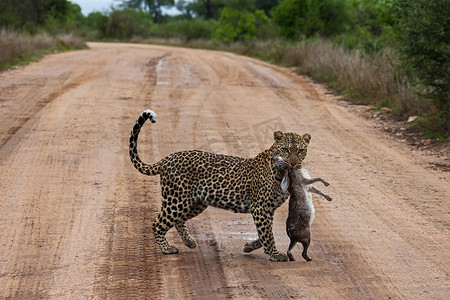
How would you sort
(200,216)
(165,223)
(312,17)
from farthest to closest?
1. (312,17)
2. (200,216)
3. (165,223)

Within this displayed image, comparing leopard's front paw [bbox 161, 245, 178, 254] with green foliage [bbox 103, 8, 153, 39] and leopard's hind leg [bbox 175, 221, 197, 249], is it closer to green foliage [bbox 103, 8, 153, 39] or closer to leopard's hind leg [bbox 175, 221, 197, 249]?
leopard's hind leg [bbox 175, 221, 197, 249]

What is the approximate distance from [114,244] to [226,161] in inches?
55.8

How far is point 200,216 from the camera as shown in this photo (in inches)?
308

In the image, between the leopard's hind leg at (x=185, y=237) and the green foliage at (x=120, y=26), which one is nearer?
the leopard's hind leg at (x=185, y=237)

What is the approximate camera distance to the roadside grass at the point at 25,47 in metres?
21.0

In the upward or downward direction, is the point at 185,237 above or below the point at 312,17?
below

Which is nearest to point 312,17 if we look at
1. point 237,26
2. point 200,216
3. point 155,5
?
point 237,26

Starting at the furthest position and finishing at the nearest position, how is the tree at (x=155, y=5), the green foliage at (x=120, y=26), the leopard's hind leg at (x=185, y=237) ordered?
the tree at (x=155, y=5) → the green foliage at (x=120, y=26) → the leopard's hind leg at (x=185, y=237)

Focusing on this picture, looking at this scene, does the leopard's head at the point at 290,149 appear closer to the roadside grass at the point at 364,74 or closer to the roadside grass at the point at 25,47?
the roadside grass at the point at 364,74

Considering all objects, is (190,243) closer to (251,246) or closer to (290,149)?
(251,246)

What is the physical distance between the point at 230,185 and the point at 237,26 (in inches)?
1501

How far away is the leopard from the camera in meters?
6.05

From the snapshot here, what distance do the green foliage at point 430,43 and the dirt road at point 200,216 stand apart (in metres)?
1.31

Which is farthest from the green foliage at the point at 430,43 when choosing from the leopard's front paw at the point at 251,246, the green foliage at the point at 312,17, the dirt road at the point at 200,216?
the green foliage at the point at 312,17
